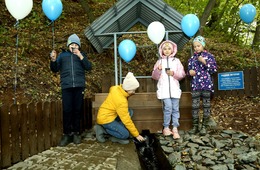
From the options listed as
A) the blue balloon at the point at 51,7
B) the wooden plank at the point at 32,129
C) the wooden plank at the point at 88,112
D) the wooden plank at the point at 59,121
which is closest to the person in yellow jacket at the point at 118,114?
the wooden plank at the point at 59,121

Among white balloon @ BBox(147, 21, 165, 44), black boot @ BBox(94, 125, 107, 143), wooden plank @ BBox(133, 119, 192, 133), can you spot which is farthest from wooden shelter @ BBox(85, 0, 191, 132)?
black boot @ BBox(94, 125, 107, 143)

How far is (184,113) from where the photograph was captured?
5.98 metres

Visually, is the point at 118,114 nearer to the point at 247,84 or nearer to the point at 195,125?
the point at 195,125

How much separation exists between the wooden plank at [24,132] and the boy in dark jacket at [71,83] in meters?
0.83

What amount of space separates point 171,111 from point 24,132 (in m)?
2.76

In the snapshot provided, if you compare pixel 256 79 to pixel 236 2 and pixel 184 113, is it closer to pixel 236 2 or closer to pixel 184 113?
pixel 184 113

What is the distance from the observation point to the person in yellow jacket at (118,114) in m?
4.98

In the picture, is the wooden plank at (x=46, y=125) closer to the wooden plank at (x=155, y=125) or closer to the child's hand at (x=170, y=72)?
the wooden plank at (x=155, y=125)

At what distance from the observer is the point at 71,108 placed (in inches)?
203

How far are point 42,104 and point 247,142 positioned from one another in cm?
376

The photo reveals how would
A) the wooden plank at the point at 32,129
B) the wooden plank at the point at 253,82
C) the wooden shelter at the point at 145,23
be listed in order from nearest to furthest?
the wooden plank at the point at 32,129
the wooden shelter at the point at 145,23
the wooden plank at the point at 253,82

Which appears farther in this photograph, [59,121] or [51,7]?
[51,7]

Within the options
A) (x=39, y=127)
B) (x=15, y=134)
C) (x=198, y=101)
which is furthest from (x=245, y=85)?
(x=15, y=134)

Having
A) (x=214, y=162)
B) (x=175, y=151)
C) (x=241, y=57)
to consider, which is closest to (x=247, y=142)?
(x=214, y=162)
